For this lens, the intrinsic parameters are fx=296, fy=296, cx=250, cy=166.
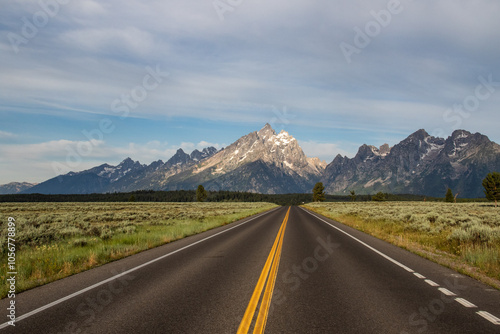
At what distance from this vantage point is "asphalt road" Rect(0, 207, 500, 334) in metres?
4.85

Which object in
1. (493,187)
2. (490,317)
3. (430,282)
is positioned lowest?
(430,282)

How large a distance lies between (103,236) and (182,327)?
47.6 ft

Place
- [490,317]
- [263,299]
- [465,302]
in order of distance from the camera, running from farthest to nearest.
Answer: [263,299], [465,302], [490,317]

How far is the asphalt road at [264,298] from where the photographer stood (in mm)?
4848

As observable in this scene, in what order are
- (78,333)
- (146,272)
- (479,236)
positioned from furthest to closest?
(479,236) < (146,272) < (78,333)

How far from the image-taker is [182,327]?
474cm

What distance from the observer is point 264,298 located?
20.3ft

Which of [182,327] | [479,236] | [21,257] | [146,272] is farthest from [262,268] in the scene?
[479,236]

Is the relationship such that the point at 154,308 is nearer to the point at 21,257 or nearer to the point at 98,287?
the point at 98,287

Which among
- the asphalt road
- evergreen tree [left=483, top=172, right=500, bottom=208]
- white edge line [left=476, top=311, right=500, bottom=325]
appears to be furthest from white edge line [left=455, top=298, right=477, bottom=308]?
evergreen tree [left=483, top=172, right=500, bottom=208]

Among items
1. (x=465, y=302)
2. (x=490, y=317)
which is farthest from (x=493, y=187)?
(x=490, y=317)

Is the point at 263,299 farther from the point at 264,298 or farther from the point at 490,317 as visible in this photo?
the point at 490,317

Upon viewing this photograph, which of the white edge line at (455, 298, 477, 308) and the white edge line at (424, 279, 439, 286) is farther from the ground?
the white edge line at (455, 298, 477, 308)

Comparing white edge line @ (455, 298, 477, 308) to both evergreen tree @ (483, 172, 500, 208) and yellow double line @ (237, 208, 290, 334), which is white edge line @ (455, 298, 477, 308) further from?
evergreen tree @ (483, 172, 500, 208)
